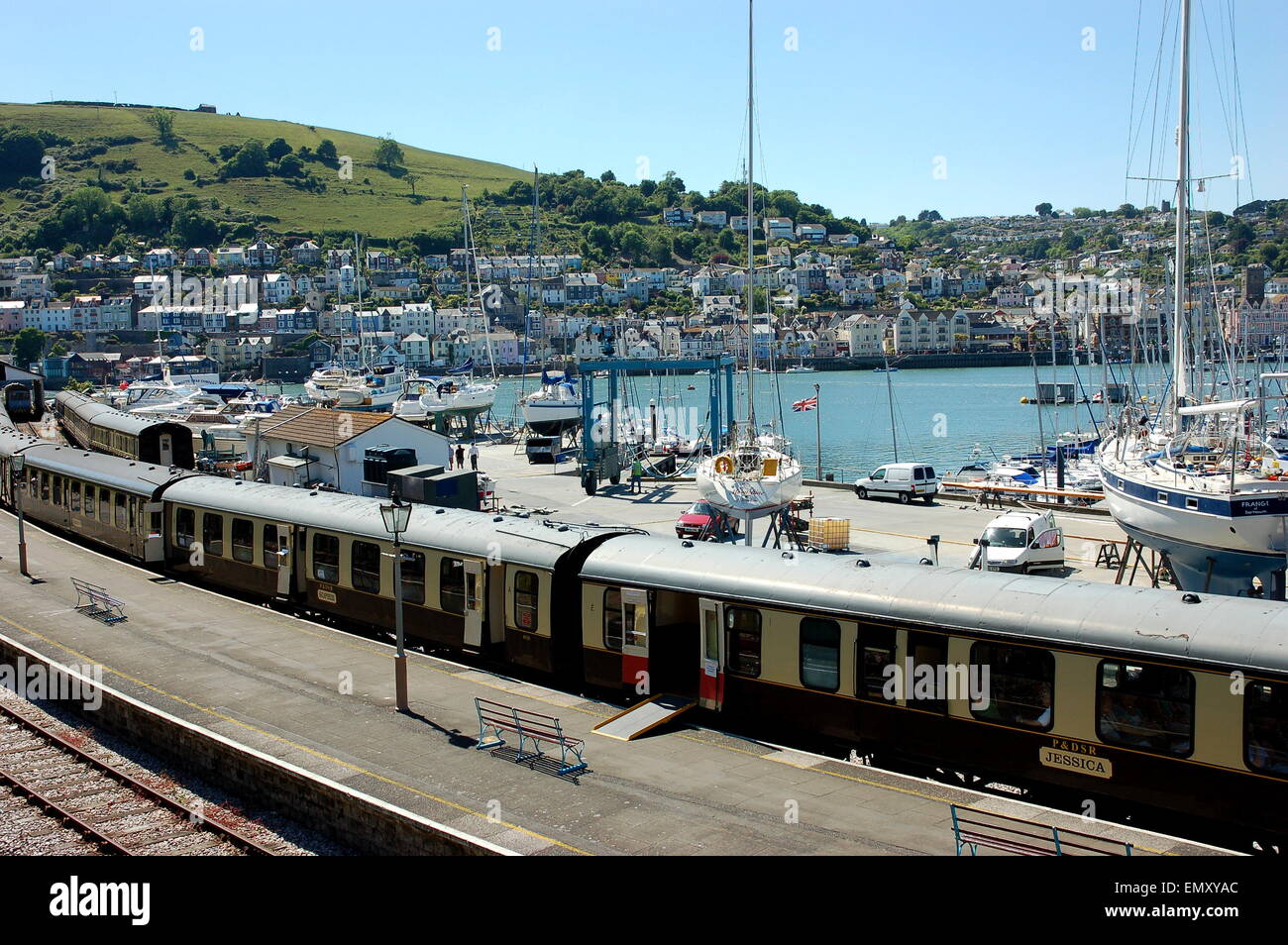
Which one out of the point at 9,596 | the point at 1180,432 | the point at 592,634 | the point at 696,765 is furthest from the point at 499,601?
the point at 1180,432

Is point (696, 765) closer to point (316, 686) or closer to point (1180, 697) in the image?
point (1180, 697)

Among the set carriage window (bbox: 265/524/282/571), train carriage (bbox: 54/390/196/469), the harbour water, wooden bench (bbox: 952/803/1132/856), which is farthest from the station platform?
the harbour water

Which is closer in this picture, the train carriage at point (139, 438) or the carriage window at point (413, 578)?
the carriage window at point (413, 578)

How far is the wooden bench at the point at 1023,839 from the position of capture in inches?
386

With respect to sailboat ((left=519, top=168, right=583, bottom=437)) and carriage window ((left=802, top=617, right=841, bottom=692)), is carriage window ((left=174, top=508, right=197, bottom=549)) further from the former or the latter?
sailboat ((left=519, top=168, right=583, bottom=437))

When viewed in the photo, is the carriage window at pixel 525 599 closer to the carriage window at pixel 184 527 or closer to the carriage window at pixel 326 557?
the carriage window at pixel 326 557

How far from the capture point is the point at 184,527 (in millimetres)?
26422

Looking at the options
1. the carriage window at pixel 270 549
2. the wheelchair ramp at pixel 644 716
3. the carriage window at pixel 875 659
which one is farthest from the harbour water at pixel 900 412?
the carriage window at pixel 875 659

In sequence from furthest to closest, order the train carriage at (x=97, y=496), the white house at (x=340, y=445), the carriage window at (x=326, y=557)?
the white house at (x=340, y=445)
the train carriage at (x=97, y=496)
the carriage window at (x=326, y=557)

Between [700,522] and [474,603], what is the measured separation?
16.2 m

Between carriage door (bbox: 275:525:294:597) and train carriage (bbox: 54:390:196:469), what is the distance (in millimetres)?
14739

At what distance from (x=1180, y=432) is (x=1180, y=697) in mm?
18495

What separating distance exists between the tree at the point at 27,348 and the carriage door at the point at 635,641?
7727 inches

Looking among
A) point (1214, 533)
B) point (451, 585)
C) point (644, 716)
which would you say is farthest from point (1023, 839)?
point (1214, 533)
